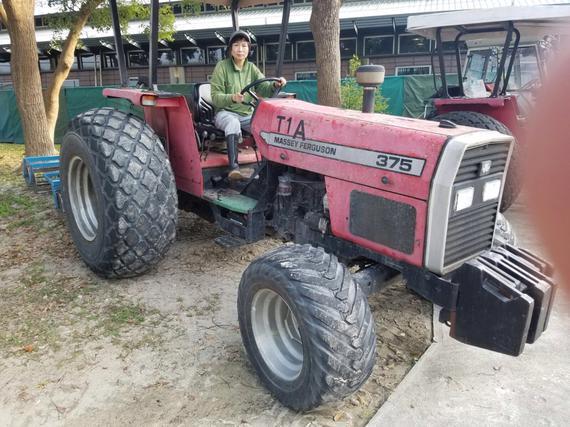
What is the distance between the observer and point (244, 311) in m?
2.67

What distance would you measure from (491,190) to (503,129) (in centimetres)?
325

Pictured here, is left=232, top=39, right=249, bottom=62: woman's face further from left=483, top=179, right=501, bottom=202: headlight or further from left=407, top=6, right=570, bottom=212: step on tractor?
left=407, top=6, right=570, bottom=212: step on tractor

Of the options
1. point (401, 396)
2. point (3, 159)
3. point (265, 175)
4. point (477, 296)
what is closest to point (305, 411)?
point (401, 396)

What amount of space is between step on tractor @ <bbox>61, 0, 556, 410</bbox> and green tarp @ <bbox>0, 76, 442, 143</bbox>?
754 centimetres

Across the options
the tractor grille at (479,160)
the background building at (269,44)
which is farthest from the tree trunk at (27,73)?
the background building at (269,44)

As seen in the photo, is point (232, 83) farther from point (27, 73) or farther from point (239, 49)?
point (27, 73)

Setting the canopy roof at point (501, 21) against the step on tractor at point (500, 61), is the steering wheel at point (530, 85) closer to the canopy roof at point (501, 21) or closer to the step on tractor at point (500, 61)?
the step on tractor at point (500, 61)

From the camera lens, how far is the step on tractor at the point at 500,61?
223 inches

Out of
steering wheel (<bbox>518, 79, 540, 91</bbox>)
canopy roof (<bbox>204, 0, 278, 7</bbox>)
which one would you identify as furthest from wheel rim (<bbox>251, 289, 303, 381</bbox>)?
steering wheel (<bbox>518, 79, 540, 91</bbox>)

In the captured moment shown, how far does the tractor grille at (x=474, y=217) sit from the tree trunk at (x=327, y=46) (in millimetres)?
4764

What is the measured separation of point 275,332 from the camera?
2.68 meters

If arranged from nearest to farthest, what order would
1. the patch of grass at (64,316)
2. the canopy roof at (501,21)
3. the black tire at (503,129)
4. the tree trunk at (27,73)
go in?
the patch of grass at (64,316), the black tire at (503,129), the canopy roof at (501,21), the tree trunk at (27,73)

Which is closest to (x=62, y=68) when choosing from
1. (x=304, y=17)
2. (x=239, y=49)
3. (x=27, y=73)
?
(x=27, y=73)

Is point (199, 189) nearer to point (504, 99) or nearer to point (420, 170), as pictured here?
point (420, 170)
